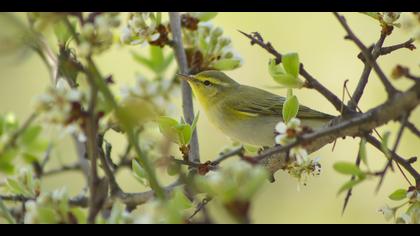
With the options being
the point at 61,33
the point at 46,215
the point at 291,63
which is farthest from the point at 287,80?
the point at 46,215

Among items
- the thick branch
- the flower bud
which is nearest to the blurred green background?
the thick branch

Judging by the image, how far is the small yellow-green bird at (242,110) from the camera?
3.04 meters

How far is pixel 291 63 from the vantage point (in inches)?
57.8

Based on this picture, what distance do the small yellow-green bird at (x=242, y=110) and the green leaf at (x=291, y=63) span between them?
1.47 m

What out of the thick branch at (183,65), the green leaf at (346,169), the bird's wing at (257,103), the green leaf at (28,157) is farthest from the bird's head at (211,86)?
the green leaf at (346,169)

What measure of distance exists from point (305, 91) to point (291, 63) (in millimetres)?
3309

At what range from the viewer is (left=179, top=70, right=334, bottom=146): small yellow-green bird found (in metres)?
3.04

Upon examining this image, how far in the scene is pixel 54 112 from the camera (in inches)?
38.2

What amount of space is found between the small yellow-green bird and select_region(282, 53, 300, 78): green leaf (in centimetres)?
147

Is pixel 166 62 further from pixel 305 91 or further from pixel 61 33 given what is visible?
pixel 305 91

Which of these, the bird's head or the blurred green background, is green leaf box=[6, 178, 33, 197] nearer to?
the bird's head

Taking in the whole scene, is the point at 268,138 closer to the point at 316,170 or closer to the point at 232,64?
the point at 232,64

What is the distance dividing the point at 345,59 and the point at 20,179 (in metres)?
3.47

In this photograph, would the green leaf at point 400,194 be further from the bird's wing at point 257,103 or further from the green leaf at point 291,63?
the bird's wing at point 257,103
